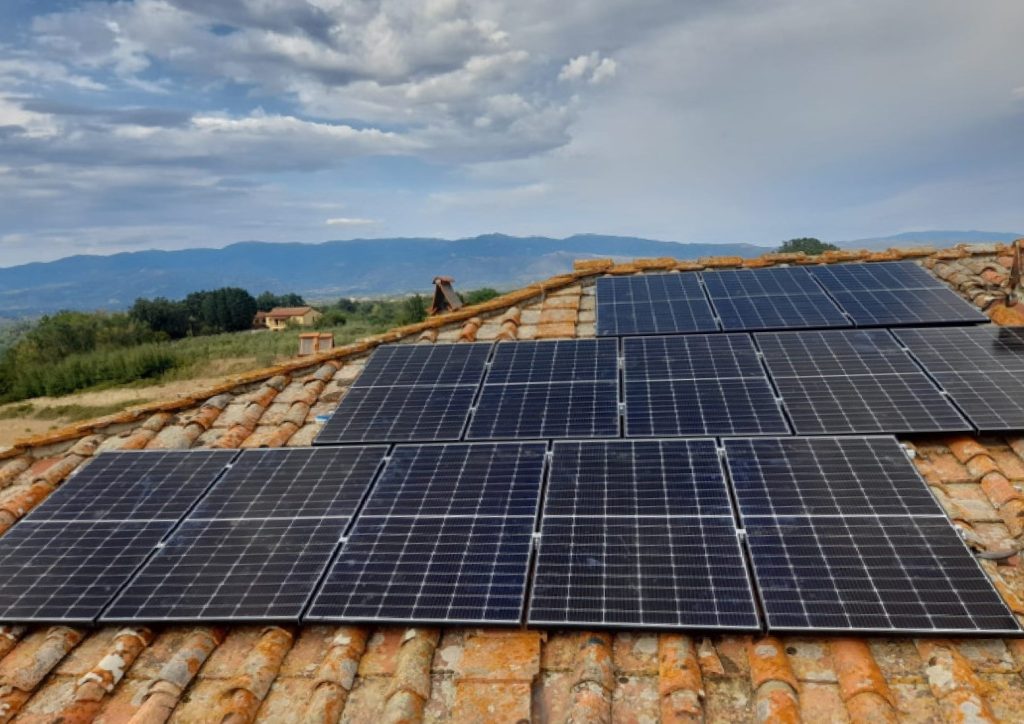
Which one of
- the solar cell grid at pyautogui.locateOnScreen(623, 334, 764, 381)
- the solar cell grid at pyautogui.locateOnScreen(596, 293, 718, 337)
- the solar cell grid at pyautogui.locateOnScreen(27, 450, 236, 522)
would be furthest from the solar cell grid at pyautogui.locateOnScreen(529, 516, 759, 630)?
the solar cell grid at pyautogui.locateOnScreen(596, 293, 718, 337)

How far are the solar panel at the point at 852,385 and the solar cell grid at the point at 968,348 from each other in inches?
11.5

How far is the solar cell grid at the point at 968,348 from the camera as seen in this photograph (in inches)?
339

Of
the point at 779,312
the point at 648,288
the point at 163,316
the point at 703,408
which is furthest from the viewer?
the point at 163,316

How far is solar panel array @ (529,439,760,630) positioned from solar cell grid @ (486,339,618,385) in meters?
2.13

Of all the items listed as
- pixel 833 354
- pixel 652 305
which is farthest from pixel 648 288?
pixel 833 354

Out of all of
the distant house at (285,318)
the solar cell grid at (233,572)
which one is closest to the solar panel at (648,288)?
the solar cell grid at (233,572)

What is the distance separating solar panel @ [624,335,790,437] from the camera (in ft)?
25.9

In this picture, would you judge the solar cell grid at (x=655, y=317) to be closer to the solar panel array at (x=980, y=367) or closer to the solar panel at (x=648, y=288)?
the solar panel at (x=648, y=288)

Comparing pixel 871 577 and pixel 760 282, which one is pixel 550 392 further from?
pixel 760 282

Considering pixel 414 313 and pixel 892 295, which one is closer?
pixel 892 295

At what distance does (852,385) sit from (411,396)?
21.5ft

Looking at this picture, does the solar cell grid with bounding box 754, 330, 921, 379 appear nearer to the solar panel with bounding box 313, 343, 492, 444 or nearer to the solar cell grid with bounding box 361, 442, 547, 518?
the solar cell grid with bounding box 361, 442, 547, 518

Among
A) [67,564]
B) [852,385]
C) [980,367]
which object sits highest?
[980,367]

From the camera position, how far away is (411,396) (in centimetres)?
957
